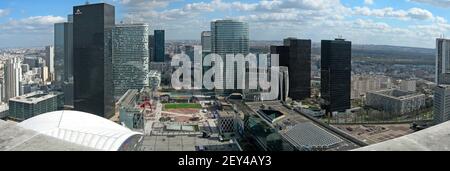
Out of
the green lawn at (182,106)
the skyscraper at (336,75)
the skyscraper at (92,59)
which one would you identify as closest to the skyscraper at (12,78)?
the skyscraper at (92,59)

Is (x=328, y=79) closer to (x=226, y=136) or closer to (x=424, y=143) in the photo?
(x=226, y=136)

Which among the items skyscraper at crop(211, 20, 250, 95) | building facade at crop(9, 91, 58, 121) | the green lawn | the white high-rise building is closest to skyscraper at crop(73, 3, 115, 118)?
building facade at crop(9, 91, 58, 121)

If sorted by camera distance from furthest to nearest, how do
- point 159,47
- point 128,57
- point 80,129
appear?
1. point 159,47
2. point 128,57
3. point 80,129

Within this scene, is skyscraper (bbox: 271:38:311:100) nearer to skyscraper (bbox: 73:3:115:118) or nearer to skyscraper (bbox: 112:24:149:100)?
skyscraper (bbox: 112:24:149:100)

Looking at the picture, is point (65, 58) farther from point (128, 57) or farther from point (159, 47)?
point (159, 47)

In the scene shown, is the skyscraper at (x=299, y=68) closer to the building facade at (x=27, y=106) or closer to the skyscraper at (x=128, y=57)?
the skyscraper at (x=128, y=57)

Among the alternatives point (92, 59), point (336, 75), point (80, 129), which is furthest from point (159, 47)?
point (80, 129)
